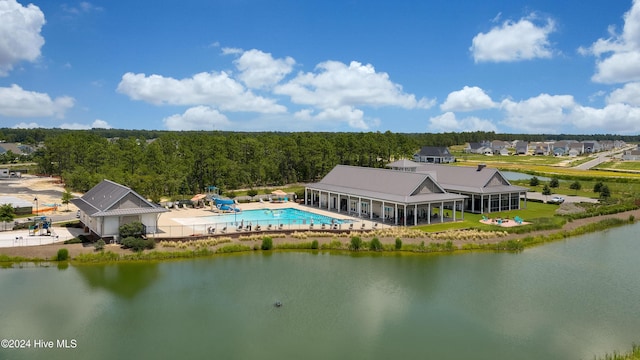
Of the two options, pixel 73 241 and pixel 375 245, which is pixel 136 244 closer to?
pixel 73 241

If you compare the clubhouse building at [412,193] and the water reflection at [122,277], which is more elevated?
the clubhouse building at [412,193]

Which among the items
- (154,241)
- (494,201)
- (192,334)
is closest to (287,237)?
(154,241)

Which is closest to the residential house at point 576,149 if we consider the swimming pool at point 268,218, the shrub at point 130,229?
the swimming pool at point 268,218

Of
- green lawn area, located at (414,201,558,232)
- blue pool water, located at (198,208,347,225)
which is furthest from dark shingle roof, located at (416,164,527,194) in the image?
blue pool water, located at (198,208,347,225)

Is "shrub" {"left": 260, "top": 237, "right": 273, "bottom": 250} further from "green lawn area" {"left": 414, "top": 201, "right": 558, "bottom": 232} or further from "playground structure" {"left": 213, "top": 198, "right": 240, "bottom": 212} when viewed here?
"playground structure" {"left": 213, "top": 198, "right": 240, "bottom": 212}

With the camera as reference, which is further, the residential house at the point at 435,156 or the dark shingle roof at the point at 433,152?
the dark shingle roof at the point at 433,152

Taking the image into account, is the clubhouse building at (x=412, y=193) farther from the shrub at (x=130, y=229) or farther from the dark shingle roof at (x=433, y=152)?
the dark shingle roof at (x=433, y=152)
